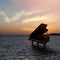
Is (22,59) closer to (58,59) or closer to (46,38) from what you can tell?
(58,59)

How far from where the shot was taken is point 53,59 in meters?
29.7

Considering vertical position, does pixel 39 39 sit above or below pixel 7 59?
above

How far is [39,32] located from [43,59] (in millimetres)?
28311

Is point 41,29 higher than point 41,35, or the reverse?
point 41,29

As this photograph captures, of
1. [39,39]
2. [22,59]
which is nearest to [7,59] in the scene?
[22,59]

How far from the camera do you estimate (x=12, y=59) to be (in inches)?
1190

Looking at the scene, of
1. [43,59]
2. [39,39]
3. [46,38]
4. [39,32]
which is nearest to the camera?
[43,59]

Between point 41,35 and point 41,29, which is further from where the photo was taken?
point 41,29

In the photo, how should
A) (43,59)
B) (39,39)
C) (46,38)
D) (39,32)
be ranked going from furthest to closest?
(39,32), (39,39), (46,38), (43,59)

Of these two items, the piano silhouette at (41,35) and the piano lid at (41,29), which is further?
the piano lid at (41,29)

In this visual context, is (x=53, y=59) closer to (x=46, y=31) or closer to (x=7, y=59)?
(x=7, y=59)

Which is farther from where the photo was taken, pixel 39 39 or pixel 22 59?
pixel 39 39

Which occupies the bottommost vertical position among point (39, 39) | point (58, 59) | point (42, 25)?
point (58, 59)

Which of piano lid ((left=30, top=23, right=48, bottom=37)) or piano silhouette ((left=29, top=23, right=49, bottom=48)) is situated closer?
piano silhouette ((left=29, top=23, right=49, bottom=48))
